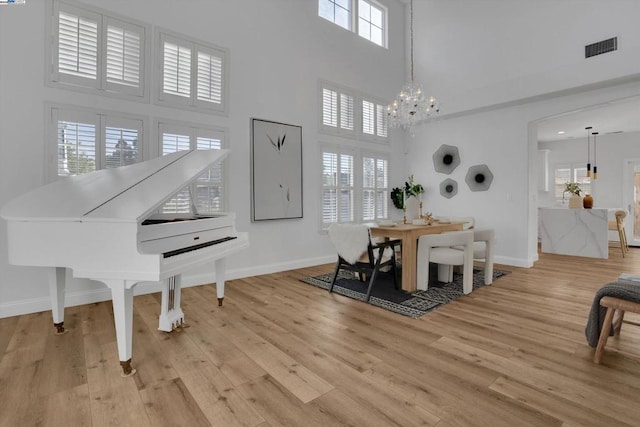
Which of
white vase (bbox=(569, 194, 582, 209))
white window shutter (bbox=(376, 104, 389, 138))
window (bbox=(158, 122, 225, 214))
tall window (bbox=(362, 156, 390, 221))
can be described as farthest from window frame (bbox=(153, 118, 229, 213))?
white vase (bbox=(569, 194, 582, 209))

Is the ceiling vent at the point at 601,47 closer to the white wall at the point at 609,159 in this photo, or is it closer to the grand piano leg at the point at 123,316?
the white wall at the point at 609,159

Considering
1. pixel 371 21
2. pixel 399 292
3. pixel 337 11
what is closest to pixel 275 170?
pixel 399 292

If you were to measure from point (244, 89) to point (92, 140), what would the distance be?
2.04 m

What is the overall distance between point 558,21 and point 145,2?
6040 millimetres

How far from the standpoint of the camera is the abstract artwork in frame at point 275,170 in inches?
179

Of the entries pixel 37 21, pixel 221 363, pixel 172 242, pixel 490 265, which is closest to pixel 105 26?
pixel 37 21

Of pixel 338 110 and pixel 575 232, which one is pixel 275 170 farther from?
pixel 575 232

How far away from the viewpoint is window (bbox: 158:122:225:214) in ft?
12.5

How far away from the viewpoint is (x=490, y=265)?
4.05 m

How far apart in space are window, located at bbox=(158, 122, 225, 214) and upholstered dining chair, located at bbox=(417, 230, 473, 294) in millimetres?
2695

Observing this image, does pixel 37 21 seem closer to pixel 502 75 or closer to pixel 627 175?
pixel 502 75

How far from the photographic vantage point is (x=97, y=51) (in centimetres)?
338

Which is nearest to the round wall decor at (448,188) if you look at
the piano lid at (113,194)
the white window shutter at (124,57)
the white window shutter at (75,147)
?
the piano lid at (113,194)

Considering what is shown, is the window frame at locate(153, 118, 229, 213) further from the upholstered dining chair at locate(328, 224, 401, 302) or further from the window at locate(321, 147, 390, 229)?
the window at locate(321, 147, 390, 229)
